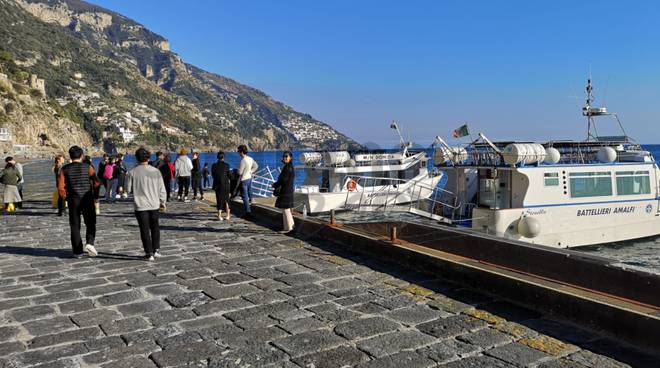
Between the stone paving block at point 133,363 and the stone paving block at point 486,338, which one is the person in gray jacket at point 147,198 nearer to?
the stone paving block at point 133,363

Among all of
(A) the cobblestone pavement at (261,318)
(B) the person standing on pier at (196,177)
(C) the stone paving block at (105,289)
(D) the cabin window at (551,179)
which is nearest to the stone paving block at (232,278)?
(A) the cobblestone pavement at (261,318)

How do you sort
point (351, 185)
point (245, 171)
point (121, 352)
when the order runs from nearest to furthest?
1. point (121, 352)
2. point (245, 171)
3. point (351, 185)

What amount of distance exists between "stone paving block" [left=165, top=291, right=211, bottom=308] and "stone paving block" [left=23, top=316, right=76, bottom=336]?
40.3 inches

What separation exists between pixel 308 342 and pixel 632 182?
58.1 feet

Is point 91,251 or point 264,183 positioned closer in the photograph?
point 91,251

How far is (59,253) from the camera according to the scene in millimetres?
8172

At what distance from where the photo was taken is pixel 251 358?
396cm

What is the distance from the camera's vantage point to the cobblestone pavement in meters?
3.98

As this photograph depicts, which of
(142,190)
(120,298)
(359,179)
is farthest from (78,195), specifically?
(359,179)

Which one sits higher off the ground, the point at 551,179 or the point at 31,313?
the point at 551,179

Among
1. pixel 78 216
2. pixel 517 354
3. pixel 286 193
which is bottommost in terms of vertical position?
pixel 517 354

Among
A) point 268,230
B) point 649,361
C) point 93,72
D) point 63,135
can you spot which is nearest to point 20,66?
point 63,135

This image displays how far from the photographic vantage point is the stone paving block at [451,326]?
448 cm

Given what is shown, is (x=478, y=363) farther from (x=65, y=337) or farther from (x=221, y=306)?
(x=65, y=337)
